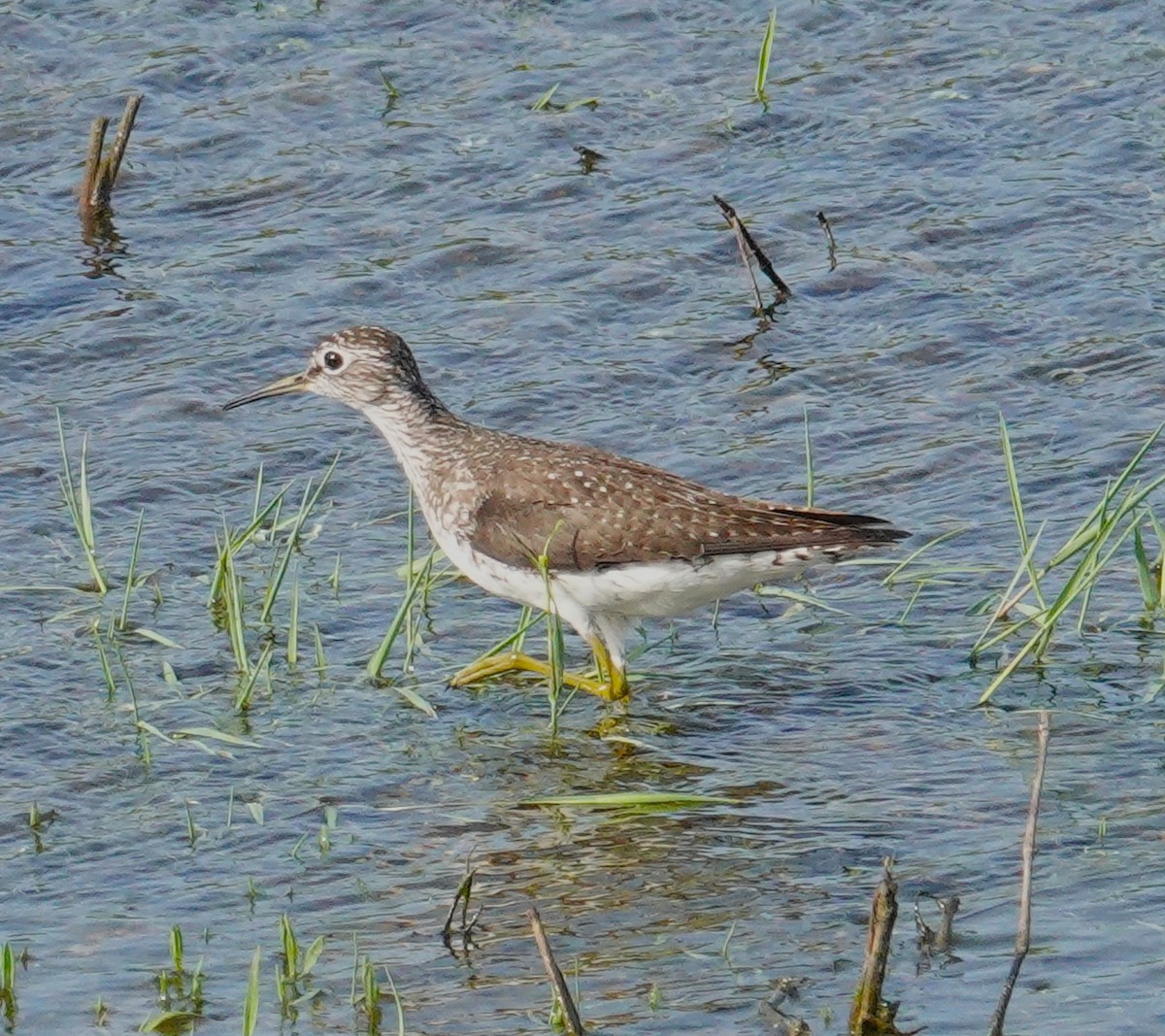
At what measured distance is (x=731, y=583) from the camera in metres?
8.19

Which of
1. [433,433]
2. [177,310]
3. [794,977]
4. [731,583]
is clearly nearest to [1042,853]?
[794,977]

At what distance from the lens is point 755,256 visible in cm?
1148

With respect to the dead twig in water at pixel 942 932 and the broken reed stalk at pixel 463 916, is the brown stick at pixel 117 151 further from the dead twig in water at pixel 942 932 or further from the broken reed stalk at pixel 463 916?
the dead twig in water at pixel 942 932

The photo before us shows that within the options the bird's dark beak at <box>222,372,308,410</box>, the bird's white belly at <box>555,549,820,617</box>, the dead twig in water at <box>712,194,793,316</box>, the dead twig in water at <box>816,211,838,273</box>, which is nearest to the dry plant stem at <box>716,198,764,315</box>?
the dead twig in water at <box>712,194,793,316</box>

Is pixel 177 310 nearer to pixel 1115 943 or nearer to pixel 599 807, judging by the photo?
pixel 599 807

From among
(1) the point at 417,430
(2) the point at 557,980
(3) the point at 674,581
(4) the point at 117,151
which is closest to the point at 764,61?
(4) the point at 117,151

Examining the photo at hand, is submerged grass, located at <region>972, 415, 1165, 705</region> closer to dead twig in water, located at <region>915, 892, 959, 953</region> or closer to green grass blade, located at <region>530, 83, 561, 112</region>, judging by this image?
dead twig in water, located at <region>915, 892, 959, 953</region>

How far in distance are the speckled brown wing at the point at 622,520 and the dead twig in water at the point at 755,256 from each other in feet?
9.16

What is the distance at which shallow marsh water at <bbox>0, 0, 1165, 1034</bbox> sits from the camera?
20.8 feet

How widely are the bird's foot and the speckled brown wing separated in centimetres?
36

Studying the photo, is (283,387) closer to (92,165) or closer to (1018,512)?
(92,165)

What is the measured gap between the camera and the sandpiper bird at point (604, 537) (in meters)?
8.05

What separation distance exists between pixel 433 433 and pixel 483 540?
0.95 meters

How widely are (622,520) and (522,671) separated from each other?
68 cm
